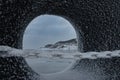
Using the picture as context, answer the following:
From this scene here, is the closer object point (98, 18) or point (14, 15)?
point (14, 15)

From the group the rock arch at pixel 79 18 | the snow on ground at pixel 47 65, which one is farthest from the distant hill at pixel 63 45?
the rock arch at pixel 79 18

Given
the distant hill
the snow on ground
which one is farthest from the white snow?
the distant hill

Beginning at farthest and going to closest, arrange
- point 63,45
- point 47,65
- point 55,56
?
1. point 63,45
2. point 47,65
3. point 55,56

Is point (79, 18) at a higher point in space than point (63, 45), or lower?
higher

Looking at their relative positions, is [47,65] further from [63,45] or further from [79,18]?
[79,18]

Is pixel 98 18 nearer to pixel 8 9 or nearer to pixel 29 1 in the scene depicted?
pixel 29 1

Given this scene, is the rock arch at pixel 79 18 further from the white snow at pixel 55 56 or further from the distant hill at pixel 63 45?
the distant hill at pixel 63 45

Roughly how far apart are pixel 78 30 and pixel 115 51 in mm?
285

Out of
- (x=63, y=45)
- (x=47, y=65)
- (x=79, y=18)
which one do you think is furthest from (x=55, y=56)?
(x=63, y=45)

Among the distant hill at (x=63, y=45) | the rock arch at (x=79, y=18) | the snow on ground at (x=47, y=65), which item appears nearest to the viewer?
the rock arch at (x=79, y=18)

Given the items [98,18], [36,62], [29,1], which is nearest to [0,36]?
[29,1]

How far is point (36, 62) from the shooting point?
2.07m

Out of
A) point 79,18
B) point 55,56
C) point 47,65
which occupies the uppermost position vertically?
point 79,18

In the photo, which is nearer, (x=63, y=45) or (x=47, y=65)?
(x=47, y=65)
